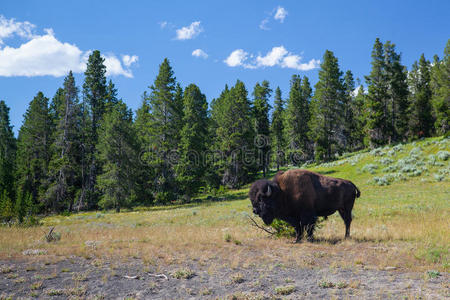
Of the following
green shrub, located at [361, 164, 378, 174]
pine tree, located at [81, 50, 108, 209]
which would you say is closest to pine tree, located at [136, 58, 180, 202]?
pine tree, located at [81, 50, 108, 209]

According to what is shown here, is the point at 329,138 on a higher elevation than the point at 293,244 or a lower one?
higher

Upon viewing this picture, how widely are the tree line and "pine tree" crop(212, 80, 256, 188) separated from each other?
18cm

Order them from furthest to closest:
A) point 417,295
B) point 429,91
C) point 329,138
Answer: point 429,91 → point 329,138 → point 417,295

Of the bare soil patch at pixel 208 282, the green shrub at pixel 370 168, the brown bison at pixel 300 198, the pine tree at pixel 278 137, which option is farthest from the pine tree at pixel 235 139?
the bare soil patch at pixel 208 282

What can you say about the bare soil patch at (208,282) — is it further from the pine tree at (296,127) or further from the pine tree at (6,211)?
the pine tree at (296,127)

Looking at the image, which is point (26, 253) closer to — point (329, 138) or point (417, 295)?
point (417, 295)

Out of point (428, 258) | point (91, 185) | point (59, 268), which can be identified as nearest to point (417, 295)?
point (428, 258)

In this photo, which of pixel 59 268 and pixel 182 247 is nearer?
pixel 59 268

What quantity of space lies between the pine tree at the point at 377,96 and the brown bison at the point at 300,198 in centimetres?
4114

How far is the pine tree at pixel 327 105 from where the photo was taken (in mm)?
48750

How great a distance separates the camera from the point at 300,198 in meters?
9.18

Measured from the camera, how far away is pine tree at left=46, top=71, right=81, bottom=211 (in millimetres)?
38281

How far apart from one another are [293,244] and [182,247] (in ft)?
12.1

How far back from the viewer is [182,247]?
927 centimetres
